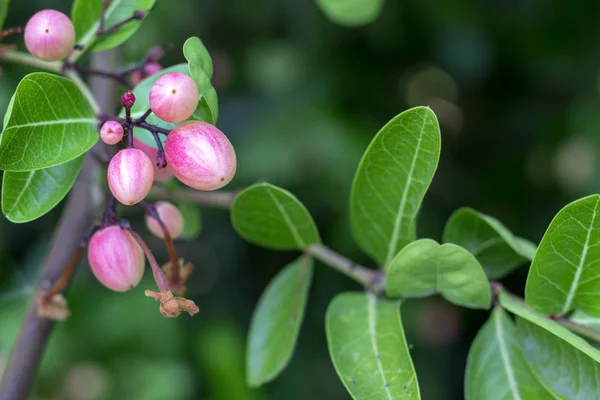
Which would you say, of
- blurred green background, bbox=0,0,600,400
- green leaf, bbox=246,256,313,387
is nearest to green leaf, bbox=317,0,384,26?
green leaf, bbox=246,256,313,387

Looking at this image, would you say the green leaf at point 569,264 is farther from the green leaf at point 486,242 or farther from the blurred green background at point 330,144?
the blurred green background at point 330,144

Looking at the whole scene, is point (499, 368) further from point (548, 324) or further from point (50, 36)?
point (50, 36)

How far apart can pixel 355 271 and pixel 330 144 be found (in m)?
1.47

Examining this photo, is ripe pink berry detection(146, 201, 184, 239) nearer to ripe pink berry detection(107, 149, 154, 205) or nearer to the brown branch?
the brown branch

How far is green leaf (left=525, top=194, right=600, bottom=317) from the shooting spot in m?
0.87

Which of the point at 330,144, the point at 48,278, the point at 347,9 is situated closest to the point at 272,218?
the point at 48,278

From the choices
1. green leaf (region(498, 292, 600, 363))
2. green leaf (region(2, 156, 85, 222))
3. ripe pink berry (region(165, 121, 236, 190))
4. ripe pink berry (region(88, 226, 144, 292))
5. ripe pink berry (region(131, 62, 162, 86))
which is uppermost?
ripe pink berry (region(165, 121, 236, 190))

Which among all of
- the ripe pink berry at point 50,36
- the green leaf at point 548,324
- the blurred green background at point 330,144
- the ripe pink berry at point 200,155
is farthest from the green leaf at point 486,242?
the blurred green background at point 330,144

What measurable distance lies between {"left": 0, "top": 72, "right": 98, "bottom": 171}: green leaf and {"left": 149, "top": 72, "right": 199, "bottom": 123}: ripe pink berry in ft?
0.42

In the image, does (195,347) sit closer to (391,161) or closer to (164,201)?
(164,201)

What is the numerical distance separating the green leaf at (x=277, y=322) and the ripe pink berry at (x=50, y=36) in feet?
1.59

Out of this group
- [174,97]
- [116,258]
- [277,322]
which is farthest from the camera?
[277,322]

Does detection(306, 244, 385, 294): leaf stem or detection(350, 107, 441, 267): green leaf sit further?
detection(306, 244, 385, 294): leaf stem

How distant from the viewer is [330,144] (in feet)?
8.28
